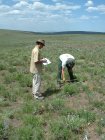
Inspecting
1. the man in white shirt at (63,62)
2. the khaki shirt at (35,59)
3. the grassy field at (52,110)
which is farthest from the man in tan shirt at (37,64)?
the man in white shirt at (63,62)

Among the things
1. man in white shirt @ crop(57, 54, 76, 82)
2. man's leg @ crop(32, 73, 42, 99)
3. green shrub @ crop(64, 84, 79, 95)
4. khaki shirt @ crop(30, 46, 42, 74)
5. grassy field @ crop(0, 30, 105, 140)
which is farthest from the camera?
man in white shirt @ crop(57, 54, 76, 82)

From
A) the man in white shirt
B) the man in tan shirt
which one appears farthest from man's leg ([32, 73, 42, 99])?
the man in white shirt

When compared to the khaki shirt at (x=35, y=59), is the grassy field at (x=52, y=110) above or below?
below

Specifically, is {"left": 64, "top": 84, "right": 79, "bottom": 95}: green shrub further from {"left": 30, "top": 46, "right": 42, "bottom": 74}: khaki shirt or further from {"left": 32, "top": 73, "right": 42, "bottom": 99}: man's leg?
{"left": 30, "top": 46, "right": 42, "bottom": 74}: khaki shirt

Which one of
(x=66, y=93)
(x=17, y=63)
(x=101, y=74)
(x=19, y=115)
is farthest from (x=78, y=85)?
(x=17, y=63)

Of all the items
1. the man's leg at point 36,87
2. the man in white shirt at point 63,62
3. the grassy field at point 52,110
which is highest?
the man in white shirt at point 63,62

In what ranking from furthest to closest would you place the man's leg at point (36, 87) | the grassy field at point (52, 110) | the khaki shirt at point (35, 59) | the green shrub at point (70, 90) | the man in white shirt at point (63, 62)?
the man in white shirt at point (63, 62) < the green shrub at point (70, 90) < the man's leg at point (36, 87) < the khaki shirt at point (35, 59) < the grassy field at point (52, 110)

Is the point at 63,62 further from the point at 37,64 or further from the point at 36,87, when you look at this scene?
the point at 36,87

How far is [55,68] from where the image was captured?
65.9 ft

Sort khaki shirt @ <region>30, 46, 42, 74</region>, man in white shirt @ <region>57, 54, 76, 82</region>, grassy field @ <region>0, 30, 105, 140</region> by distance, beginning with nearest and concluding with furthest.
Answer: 1. grassy field @ <region>0, 30, 105, 140</region>
2. khaki shirt @ <region>30, 46, 42, 74</region>
3. man in white shirt @ <region>57, 54, 76, 82</region>

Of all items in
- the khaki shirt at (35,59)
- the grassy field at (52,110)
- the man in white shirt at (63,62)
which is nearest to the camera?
the grassy field at (52,110)

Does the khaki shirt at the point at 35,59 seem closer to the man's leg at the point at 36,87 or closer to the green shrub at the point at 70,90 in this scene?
the man's leg at the point at 36,87

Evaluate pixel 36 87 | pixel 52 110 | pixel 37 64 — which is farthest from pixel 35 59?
pixel 52 110

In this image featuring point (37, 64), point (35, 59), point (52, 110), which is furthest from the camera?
point (37, 64)
